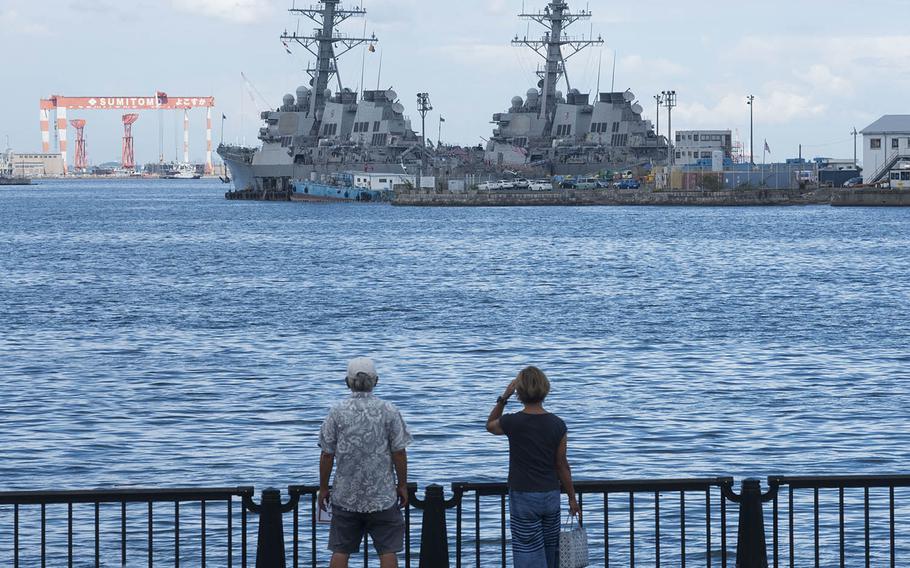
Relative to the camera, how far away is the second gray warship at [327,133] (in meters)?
169

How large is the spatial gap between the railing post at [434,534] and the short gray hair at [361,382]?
98cm

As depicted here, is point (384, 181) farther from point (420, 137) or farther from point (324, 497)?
point (324, 497)

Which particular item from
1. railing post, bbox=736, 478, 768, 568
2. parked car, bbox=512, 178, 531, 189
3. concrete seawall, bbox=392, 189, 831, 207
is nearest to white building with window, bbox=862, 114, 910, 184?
concrete seawall, bbox=392, 189, 831, 207

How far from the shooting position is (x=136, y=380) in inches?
1257

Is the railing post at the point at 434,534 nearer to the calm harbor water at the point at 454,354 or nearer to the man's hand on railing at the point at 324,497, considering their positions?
the man's hand on railing at the point at 324,497

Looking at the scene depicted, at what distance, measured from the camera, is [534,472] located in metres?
10.3

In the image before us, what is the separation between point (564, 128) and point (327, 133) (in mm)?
27306

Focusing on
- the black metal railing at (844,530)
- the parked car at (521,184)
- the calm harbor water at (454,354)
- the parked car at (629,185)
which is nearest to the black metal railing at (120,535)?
the calm harbor water at (454,354)

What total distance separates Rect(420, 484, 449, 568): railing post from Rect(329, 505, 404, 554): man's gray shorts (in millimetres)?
229

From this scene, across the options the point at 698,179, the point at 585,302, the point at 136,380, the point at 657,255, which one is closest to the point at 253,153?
the point at 698,179

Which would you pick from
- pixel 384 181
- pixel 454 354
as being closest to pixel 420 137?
pixel 384 181

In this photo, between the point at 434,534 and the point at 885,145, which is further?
the point at 885,145

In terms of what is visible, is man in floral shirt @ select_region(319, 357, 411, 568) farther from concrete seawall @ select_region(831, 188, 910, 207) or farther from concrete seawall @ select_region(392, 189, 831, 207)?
concrete seawall @ select_region(392, 189, 831, 207)

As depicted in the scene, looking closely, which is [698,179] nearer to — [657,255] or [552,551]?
[657,255]
